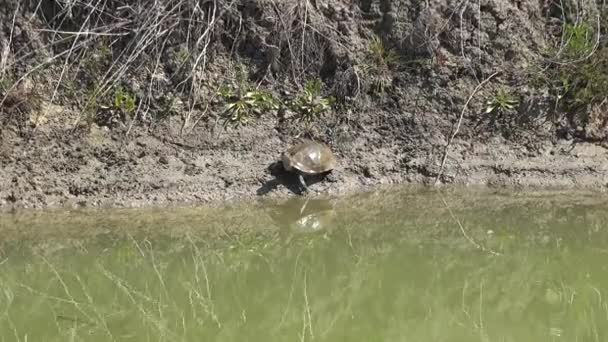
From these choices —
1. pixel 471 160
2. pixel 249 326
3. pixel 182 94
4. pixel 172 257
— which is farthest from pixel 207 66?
pixel 249 326

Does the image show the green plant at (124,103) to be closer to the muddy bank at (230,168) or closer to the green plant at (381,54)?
the muddy bank at (230,168)

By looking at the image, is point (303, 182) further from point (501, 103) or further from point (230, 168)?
point (501, 103)

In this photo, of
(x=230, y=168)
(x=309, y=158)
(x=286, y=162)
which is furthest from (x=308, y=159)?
(x=230, y=168)

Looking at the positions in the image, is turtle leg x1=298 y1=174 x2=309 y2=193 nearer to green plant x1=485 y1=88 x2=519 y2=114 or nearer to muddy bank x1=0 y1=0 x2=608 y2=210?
muddy bank x1=0 y1=0 x2=608 y2=210

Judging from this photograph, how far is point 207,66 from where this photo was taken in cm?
595

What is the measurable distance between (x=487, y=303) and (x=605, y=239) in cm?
115

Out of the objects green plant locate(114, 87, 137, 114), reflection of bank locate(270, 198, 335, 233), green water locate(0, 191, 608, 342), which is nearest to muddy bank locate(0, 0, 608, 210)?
green plant locate(114, 87, 137, 114)

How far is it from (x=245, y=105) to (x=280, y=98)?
28 centimetres

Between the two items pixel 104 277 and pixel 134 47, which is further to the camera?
pixel 134 47

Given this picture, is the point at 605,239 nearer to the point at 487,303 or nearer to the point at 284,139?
the point at 487,303

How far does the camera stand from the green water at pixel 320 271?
408 centimetres

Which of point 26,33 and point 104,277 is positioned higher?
point 26,33

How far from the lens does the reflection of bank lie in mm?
5324

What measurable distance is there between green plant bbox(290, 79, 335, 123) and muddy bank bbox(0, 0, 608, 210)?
2cm
